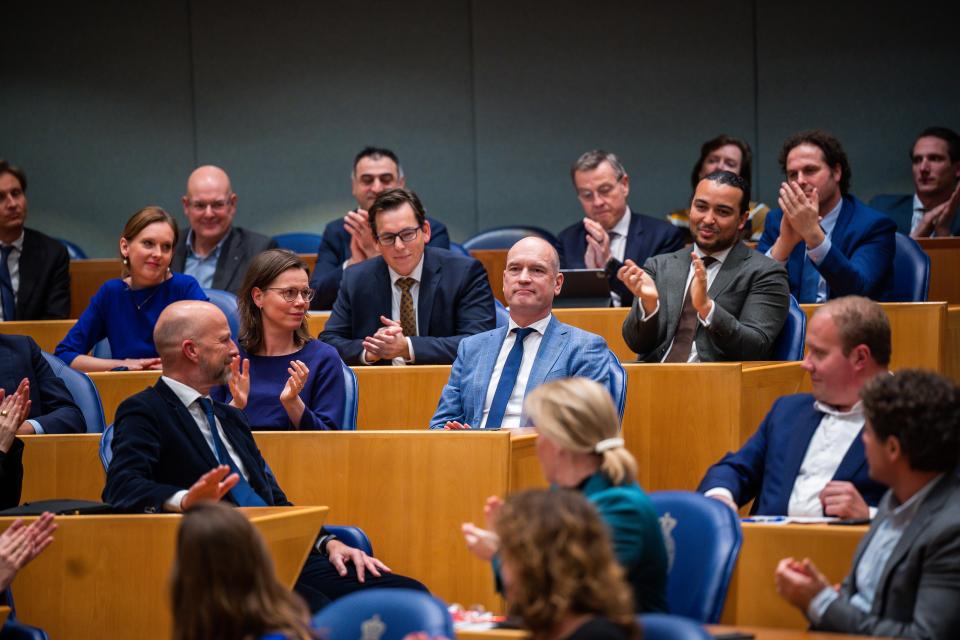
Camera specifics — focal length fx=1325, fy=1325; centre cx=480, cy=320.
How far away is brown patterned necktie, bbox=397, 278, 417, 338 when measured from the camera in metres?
4.88

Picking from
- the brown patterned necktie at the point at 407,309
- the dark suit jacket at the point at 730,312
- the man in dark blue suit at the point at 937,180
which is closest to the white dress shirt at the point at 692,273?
the dark suit jacket at the point at 730,312

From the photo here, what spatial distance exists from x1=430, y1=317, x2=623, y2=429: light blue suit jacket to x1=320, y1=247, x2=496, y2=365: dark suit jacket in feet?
2.13

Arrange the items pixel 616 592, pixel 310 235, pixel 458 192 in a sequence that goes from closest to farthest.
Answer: pixel 616 592 → pixel 310 235 → pixel 458 192

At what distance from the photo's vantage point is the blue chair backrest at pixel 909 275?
4973 mm

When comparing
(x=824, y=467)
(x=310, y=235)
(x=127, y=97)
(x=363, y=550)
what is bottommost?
(x=363, y=550)

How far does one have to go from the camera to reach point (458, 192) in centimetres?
809

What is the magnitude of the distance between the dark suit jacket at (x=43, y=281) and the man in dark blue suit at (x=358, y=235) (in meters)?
1.16

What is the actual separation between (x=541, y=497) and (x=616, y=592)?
19cm

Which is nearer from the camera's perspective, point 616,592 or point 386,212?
point 616,592

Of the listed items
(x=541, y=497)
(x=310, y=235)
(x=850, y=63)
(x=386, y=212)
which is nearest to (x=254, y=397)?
(x=386, y=212)

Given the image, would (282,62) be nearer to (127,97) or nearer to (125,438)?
(127,97)

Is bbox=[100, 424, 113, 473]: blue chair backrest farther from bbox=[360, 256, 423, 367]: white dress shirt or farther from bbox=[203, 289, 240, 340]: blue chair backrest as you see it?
bbox=[360, 256, 423, 367]: white dress shirt

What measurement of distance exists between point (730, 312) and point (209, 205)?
2.71 meters

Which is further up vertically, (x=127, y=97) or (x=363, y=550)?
(x=127, y=97)
